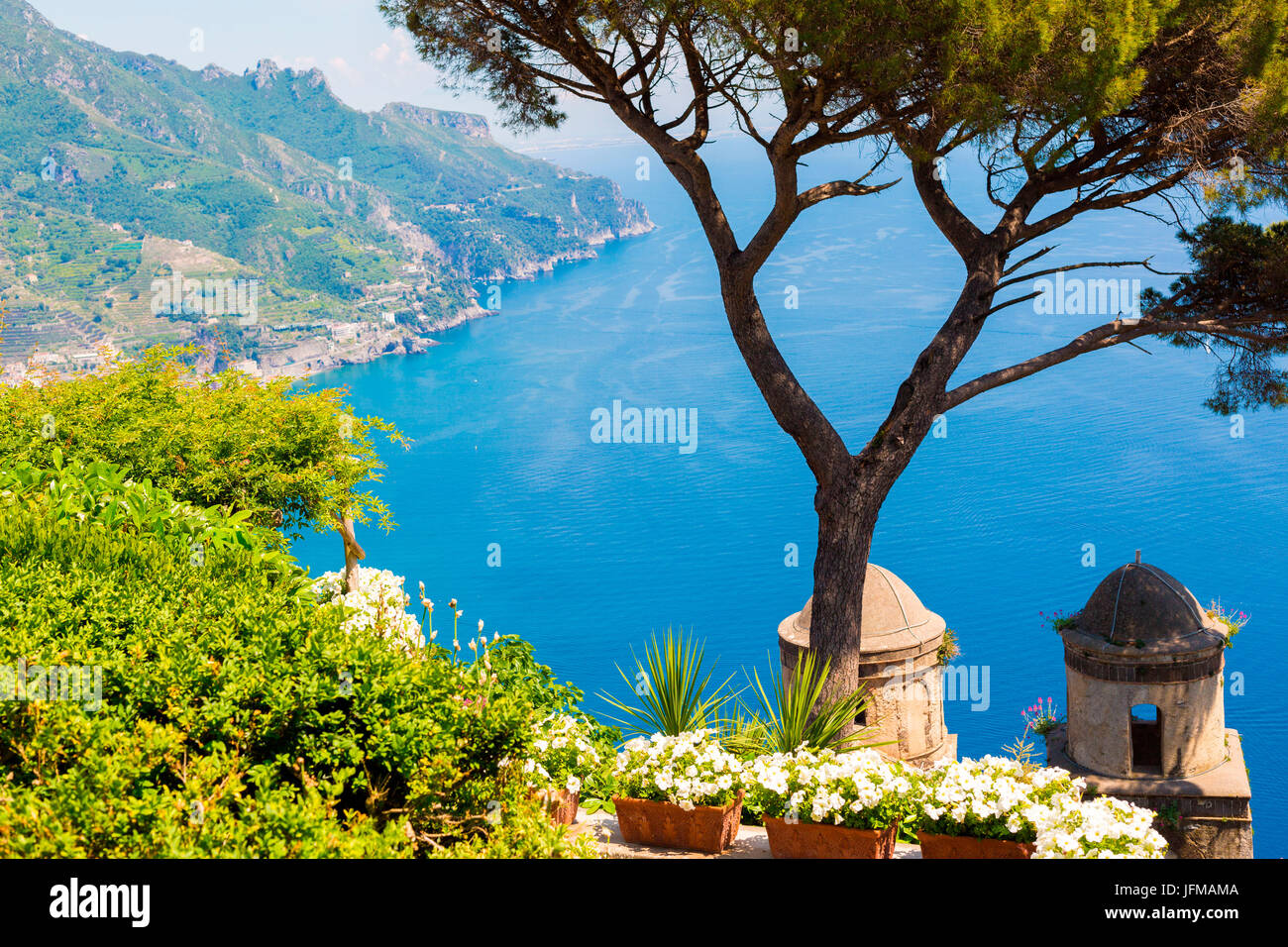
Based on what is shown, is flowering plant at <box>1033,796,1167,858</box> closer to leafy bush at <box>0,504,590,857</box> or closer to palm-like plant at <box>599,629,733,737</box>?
leafy bush at <box>0,504,590,857</box>

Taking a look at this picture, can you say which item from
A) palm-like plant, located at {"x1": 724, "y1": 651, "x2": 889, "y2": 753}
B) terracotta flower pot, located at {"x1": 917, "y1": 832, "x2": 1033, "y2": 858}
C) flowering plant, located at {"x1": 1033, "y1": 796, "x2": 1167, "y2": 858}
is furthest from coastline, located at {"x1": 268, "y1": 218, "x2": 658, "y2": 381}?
flowering plant, located at {"x1": 1033, "y1": 796, "x2": 1167, "y2": 858}

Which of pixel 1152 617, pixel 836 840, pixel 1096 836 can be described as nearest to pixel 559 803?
pixel 836 840

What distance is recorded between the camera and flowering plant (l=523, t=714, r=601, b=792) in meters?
3.33

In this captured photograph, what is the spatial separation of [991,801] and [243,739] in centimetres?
231

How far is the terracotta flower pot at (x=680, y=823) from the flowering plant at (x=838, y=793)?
257mm

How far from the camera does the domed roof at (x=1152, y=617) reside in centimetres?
922

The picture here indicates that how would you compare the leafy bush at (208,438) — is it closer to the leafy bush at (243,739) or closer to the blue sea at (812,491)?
the leafy bush at (243,739)

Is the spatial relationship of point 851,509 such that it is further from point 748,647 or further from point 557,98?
point 748,647

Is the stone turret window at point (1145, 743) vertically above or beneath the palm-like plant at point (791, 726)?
beneath

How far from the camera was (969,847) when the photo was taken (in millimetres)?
3330

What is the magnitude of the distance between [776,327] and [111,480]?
72.2m

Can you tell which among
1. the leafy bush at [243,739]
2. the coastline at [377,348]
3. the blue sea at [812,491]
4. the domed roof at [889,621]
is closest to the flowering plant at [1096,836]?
the leafy bush at [243,739]

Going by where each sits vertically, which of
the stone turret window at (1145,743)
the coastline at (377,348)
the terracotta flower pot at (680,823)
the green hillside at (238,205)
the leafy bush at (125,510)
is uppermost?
the green hillside at (238,205)

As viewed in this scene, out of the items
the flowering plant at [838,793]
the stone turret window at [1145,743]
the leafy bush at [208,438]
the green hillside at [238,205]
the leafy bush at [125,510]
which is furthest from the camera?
the green hillside at [238,205]
